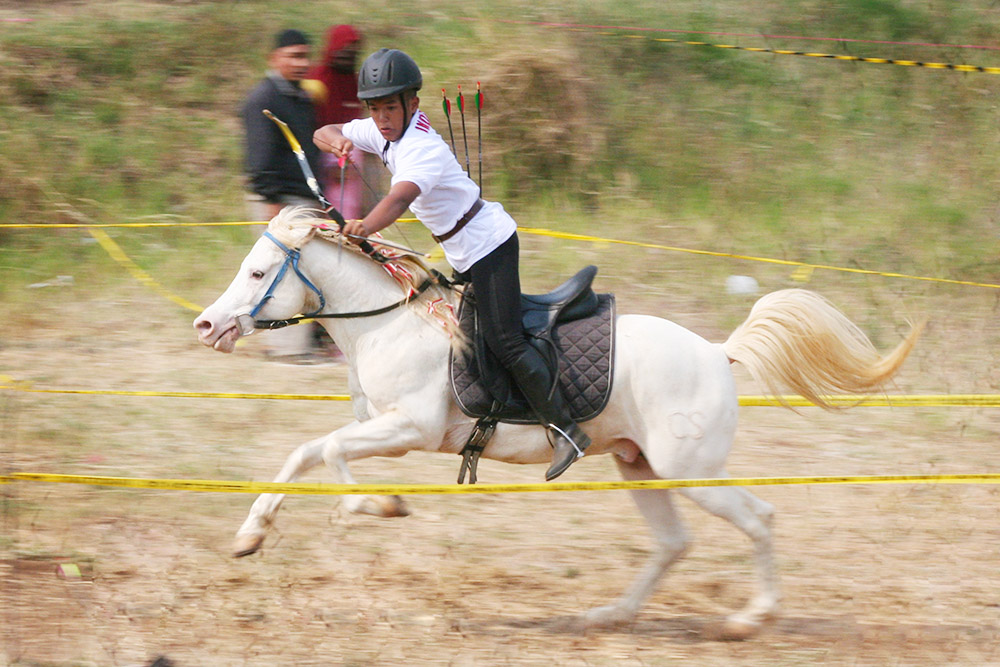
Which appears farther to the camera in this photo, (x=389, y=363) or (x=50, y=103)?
(x=50, y=103)

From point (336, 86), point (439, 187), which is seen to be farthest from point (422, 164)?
point (336, 86)

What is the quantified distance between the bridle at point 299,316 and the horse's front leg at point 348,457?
1.44 feet

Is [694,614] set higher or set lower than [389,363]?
lower

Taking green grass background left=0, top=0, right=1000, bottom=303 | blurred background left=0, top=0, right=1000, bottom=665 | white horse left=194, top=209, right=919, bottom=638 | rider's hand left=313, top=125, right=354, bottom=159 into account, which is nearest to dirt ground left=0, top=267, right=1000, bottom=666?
blurred background left=0, top=0, right=1000, bottom=665

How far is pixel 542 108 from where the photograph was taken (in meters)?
9.59

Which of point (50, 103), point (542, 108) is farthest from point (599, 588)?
point (50, 103)

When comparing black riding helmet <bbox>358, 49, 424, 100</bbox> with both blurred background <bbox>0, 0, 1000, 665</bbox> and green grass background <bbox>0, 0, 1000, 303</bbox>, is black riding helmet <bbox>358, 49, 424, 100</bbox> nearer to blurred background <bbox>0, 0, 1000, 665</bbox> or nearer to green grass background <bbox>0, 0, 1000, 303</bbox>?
blurred background <bbox>0, 0, 1000, 665</bbox>

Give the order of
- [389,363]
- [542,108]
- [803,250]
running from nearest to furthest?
A: 1. [389,363]
2. [803,250]
3. [542,108]

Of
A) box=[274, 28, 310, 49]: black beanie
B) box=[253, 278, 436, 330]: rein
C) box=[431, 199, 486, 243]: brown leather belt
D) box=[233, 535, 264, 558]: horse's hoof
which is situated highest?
box=[274, 28, 310, 49]: black beanie

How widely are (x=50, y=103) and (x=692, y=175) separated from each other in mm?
5865

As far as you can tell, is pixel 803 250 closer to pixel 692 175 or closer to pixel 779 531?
pixel 692 175

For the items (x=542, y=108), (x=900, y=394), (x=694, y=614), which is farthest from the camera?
(x=542, y=108)

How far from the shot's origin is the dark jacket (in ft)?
21.7

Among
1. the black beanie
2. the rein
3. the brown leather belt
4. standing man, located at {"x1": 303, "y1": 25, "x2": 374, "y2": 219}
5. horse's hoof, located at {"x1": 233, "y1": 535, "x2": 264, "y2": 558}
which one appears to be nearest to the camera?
horse's hoof, located at {"x1": 233, "y1": 535, "x2": 264, "y2": 558}
